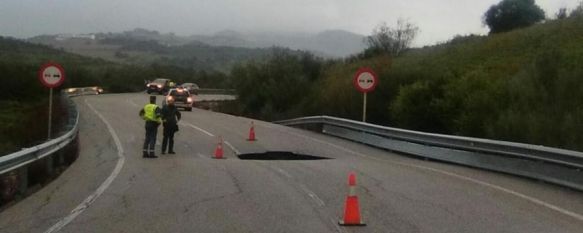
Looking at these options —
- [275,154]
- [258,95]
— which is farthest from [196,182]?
[258,95]

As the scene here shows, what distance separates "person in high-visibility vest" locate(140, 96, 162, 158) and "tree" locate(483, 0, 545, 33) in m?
54.4

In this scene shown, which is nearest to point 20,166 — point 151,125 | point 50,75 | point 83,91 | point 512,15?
point 151,125

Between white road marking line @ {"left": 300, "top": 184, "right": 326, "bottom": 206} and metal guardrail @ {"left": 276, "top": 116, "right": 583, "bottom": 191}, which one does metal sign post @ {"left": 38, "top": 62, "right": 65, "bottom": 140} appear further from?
white road marking line @ {"left": 300, "top": 184, "right": 326, "bottom": 206}

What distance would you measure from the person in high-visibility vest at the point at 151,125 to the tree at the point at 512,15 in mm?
54380

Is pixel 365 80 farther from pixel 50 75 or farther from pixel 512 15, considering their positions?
pixel 512 15

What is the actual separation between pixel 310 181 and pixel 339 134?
15.5 m

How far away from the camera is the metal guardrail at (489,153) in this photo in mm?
13617

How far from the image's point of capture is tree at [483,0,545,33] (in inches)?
2749

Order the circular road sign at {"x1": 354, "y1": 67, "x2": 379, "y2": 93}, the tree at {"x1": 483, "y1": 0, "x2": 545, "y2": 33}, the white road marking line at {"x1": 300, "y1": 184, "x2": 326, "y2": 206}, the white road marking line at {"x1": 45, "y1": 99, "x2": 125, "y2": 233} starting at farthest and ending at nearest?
the tree at {"x1": 483, "y1": 0, "x2": 545, "y2": 33} < the circular road sign at {"x1": 354, "y1": 67, "x2": 379, "y2": 93} < the white road marking line at {"x1": 300, "y1": 184, "x2": 326, "y2": 206} < the white road marking line at {"x1": 45, "y1": 99, "x2": 125, "y2": 233}

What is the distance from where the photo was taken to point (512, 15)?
71375 mm

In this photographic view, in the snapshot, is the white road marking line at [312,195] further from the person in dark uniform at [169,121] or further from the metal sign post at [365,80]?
the metal sign post at [365,80]

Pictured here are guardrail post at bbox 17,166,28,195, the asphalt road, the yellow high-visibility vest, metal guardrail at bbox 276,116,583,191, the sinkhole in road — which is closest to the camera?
the asphalt road

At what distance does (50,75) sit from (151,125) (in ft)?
16.3

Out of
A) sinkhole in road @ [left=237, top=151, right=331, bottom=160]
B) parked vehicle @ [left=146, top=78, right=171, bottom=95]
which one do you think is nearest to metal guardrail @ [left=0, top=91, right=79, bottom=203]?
sinkhole in road @ [left=237, top=151, right=331, bottom=160]
